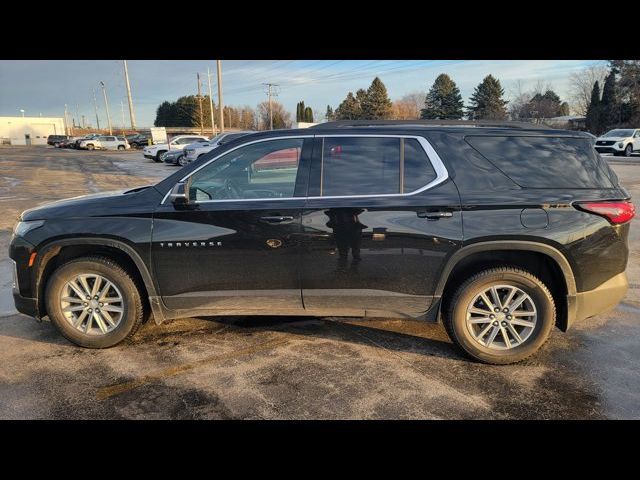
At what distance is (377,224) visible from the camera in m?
3.43

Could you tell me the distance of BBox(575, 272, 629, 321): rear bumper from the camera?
11.5 ft

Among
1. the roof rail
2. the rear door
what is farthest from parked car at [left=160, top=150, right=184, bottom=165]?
the rear door

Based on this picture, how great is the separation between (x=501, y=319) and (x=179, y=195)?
282cm

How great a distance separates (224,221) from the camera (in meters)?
3.57

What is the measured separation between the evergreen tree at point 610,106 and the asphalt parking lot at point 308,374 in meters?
53.6

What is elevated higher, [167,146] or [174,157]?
[167,146]

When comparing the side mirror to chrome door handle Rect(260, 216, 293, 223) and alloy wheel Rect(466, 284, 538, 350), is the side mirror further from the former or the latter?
alloy wheel Rect(466, 284, 538, 350)

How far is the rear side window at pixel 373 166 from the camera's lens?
3.50 metres

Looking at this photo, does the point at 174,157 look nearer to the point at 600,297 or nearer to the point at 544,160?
the point at 544,160

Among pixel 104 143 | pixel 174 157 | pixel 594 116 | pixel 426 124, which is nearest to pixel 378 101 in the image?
pixel 594 116

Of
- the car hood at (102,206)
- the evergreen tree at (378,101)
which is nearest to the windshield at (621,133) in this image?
the car hood at (102,206)

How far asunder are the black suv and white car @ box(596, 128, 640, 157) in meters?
30.0

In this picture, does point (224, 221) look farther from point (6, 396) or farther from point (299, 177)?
point (6, 396)

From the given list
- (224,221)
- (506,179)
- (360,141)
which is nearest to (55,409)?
(224,221)
